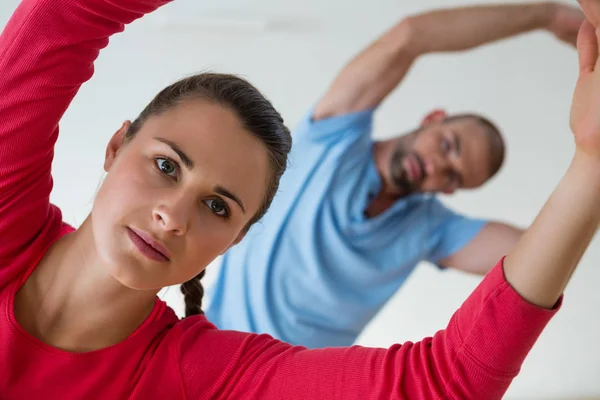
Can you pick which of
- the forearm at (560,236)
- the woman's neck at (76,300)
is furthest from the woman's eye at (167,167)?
the forearm at (560,236)

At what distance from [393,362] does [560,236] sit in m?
0.18

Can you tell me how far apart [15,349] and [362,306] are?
36.9 inches

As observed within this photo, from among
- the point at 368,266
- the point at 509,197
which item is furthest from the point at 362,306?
the point at 509,197

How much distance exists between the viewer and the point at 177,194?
64 cm

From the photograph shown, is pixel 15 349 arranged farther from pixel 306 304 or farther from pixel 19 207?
pixel 306 304

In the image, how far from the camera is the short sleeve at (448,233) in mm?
1547

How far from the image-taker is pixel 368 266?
1.47 meters

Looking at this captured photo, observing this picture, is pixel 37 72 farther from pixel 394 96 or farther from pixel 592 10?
pixel 394 96

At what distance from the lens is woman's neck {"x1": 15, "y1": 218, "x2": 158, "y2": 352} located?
26.9 inches

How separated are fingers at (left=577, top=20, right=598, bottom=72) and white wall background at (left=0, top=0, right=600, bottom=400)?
1181mm

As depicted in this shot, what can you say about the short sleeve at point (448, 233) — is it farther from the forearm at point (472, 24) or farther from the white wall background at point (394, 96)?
the forearm at point (472, 24)

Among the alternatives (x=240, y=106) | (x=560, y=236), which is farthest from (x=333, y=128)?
(x=560, y=236)

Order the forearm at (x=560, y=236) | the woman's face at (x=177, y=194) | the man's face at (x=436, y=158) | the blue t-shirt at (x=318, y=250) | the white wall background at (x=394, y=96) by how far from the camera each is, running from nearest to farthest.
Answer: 1. the forearm at (x=560, y=236)
2. the woman's face at (x=177, y=194)
3. the blue t-shirt at (x=318, y=250)
4. the man's face at (x=436, y=158)
5. the white wall background at (x=394, y=96)

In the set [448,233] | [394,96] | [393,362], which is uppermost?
[394,96]
